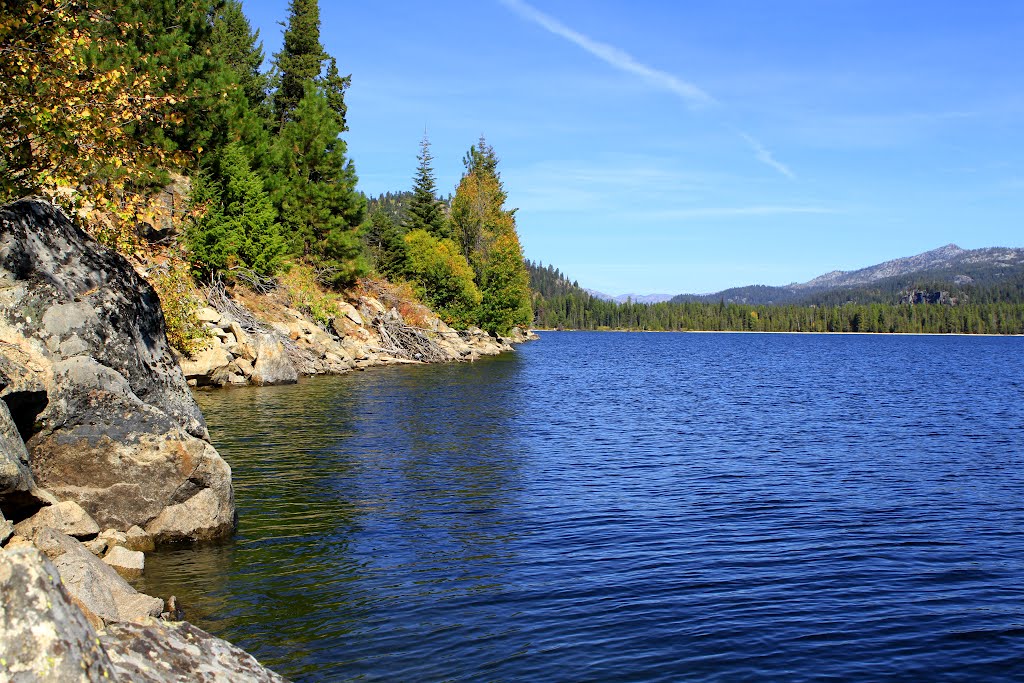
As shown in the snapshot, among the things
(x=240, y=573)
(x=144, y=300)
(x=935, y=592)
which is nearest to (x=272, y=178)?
(x=144, y=300)

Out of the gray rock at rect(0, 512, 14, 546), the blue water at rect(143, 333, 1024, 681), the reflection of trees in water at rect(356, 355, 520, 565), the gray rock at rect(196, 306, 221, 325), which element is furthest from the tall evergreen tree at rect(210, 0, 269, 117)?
the gray rock at rect(0, 512, 14, 546)

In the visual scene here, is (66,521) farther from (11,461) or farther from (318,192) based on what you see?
(318,192)


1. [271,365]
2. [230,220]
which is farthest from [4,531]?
[230,220]

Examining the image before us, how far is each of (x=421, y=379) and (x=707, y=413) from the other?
20.1 meters

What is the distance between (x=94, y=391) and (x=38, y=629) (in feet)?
31.5

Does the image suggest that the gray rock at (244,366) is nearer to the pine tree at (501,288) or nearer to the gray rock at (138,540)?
the gray rock at (138,540)

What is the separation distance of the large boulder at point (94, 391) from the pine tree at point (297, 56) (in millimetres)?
68072

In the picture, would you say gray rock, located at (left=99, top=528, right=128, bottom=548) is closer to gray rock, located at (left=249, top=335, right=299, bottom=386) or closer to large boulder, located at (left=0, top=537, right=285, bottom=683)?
large boulder, located at (left=0, top=537, right=285, bottom=683)

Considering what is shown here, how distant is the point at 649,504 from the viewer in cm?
1966

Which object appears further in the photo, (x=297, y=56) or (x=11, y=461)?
(x=297, y=56)

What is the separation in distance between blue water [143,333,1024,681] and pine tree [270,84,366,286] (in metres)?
30.0

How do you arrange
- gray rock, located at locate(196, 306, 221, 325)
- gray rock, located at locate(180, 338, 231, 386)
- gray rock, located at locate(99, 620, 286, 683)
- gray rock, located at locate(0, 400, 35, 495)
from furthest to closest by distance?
gray rock, located at locate(196, 306, 221, 325) → gray rock, located at locate(180, 338, 231, 386) → gray rock, located at locate(0, 400, 35, 495) → gray rock, located at locate(99, 620, 286, 683)

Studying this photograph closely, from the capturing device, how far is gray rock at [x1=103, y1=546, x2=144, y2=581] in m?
13.2

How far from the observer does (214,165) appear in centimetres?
4875
